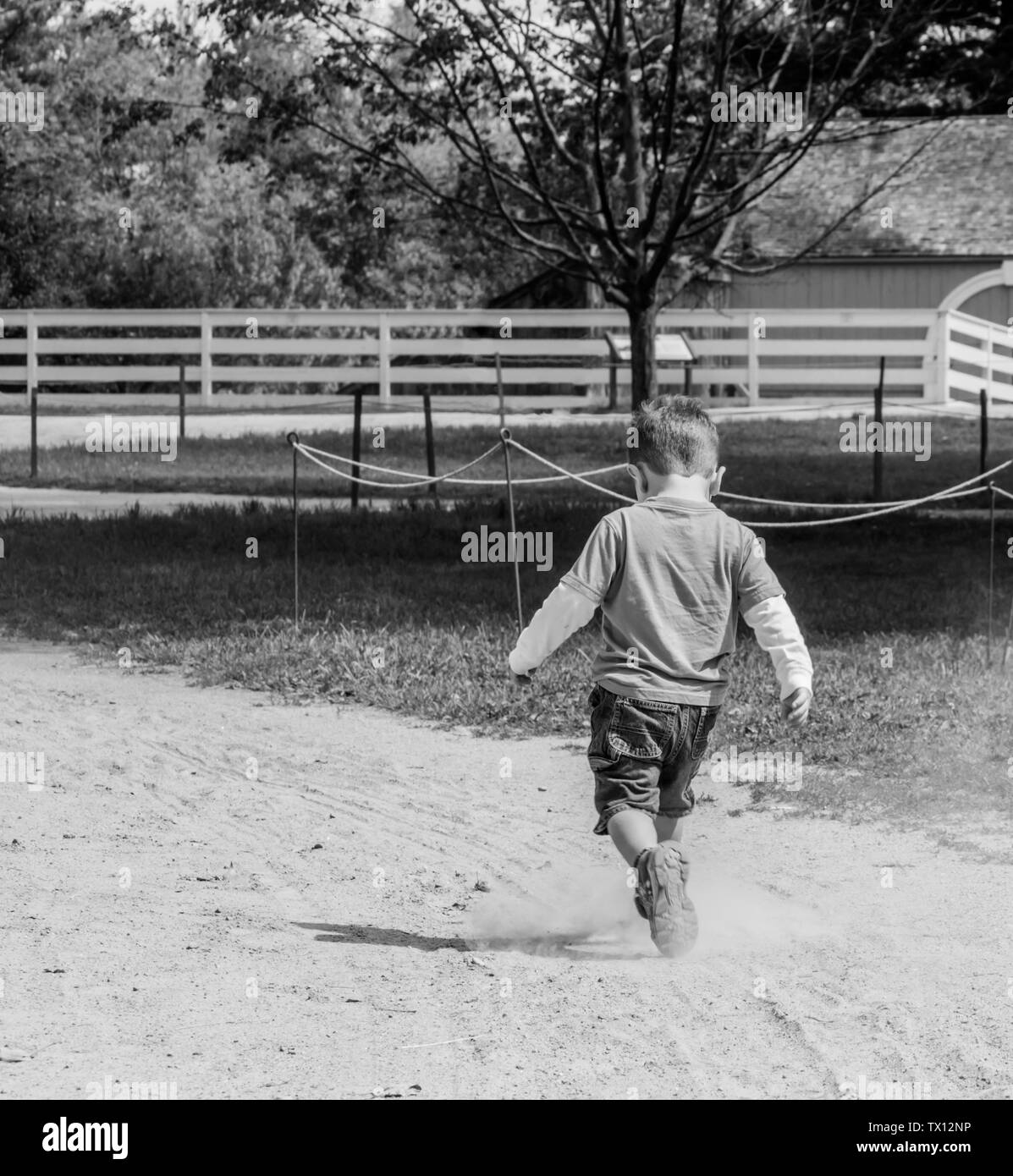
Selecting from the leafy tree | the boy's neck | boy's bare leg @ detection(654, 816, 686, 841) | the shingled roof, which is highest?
the shingled roof

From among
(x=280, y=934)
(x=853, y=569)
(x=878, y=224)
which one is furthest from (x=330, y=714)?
(x=878, y=224)

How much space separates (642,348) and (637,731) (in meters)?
11.6

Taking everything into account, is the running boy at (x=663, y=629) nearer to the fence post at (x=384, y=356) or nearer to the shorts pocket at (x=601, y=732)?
the shorts pocket at (x=601, y=732)

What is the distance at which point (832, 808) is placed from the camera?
7156 millimetres


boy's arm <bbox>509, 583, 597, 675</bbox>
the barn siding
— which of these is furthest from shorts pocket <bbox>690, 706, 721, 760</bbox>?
the barn siding

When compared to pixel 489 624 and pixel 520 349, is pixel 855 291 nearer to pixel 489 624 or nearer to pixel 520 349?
pixel 520 349

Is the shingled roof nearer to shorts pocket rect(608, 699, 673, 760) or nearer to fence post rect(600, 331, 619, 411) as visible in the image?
fence post rect(600, 331, 619, 411)

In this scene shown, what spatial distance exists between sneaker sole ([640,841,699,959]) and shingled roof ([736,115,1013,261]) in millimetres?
27131

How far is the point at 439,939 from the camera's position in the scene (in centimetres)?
555

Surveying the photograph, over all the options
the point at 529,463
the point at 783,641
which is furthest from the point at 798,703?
the point at 529,463

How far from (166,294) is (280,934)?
35.3m

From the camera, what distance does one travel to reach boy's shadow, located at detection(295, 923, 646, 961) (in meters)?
5.41

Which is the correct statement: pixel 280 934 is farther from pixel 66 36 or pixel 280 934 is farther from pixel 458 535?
pixel 66 36

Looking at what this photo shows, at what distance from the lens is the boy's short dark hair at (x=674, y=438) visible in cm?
520
